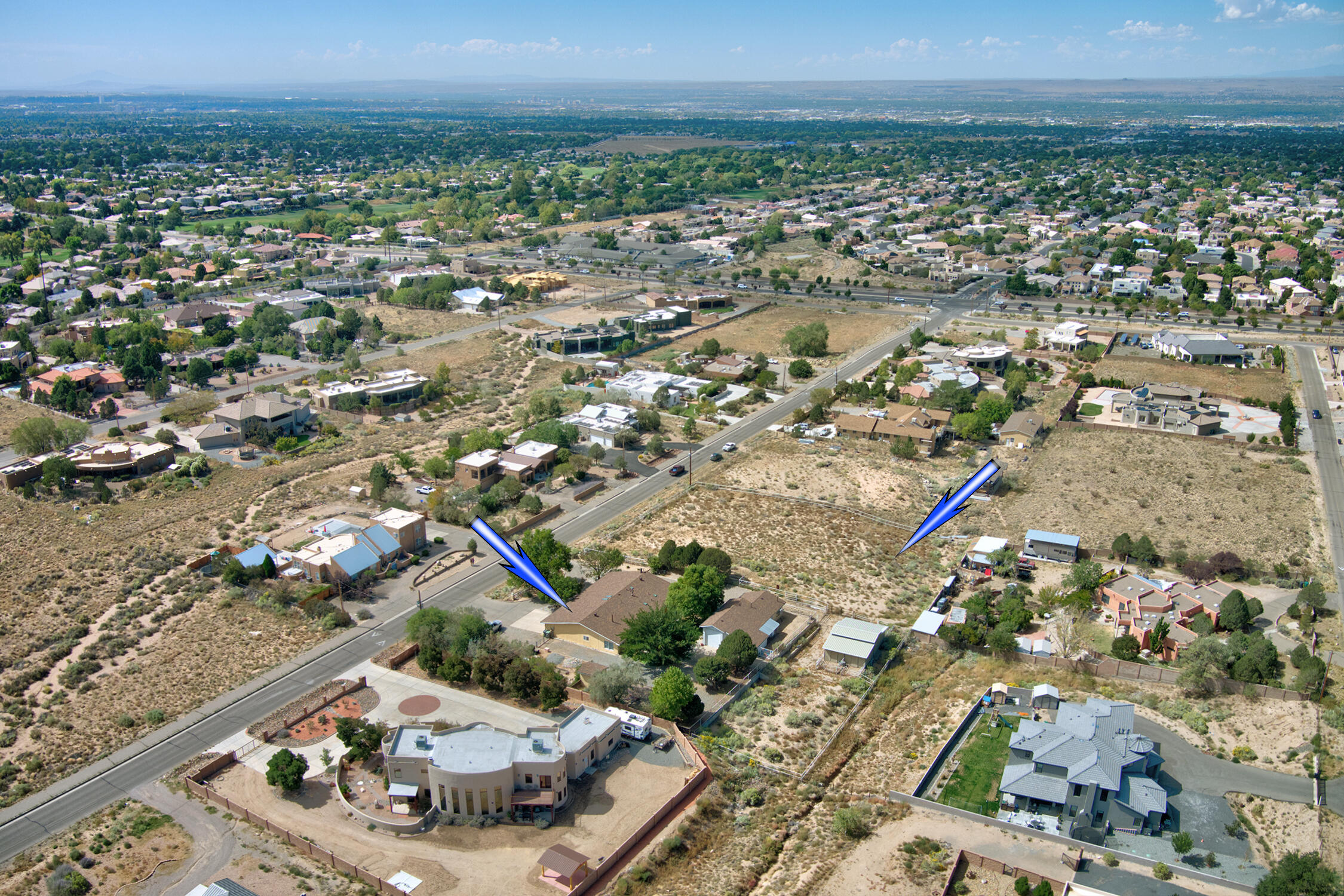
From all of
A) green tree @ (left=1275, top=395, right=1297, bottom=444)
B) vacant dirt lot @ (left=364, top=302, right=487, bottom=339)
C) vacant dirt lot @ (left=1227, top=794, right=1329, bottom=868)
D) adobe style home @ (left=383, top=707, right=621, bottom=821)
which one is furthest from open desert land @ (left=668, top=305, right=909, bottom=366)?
adobe style home @ (left=383, top=707, right=621, bottom=821)

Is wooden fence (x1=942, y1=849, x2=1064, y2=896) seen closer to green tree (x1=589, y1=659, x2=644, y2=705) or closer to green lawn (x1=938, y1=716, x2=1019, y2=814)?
green lawn (x1=938, y1=716, x2=1019, y2=814)

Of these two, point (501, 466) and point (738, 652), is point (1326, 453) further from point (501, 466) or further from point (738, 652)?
point (501, 466)

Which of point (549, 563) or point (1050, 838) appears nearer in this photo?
point (1050, 838)

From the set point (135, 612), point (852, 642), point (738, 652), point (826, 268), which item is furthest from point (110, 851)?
point (826, 268)

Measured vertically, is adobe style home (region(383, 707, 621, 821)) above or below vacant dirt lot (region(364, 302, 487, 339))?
below

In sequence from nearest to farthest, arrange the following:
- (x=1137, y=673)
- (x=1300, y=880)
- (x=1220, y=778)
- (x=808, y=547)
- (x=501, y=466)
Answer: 1. (x=1300, y=880)
2. (x=1220, y=778)
3. (x=1137, y=673)
4. (x=808, y=547)
5. (x=501, y=466)

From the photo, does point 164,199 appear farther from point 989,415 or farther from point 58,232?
point 989,415
